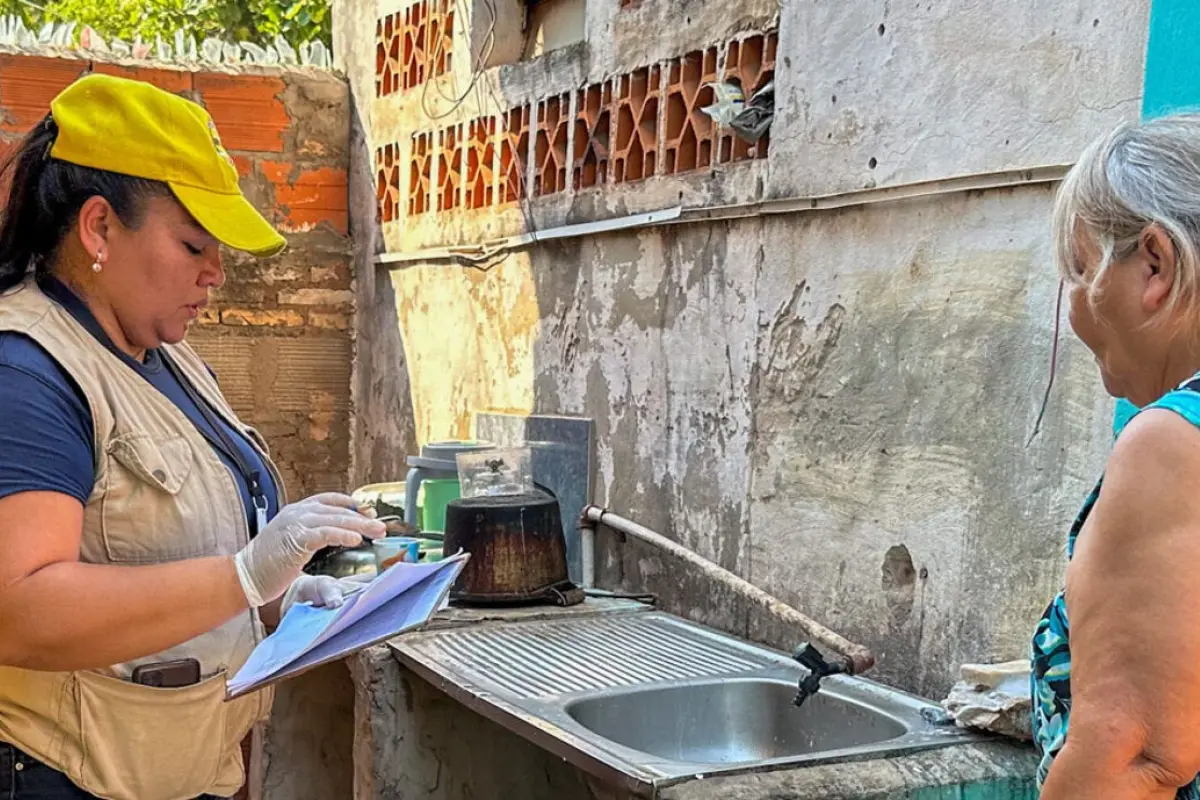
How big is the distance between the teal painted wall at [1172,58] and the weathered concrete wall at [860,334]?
0.17ft

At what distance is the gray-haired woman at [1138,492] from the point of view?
113 cm

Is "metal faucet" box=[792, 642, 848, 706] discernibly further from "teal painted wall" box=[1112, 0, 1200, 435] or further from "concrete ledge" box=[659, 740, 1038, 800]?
"teal painted wall" box=[1112, 0, 1200, 435]

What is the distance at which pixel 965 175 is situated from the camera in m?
2.33

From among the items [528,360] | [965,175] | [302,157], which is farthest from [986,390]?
[302,157]

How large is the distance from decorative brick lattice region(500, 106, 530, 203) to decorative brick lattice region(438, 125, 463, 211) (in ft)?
1.25

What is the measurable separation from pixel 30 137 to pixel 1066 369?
65.5 inches

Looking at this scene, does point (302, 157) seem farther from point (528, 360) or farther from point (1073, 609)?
point (1073, 609)

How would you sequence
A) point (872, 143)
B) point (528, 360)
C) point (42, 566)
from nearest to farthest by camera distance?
point (42, 566)
point (872, 143)
point (528, 360)

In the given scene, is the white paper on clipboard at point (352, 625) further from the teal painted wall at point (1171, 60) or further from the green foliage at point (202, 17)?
the green foliage at point (202, 17)

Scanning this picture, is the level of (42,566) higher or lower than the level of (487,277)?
lower

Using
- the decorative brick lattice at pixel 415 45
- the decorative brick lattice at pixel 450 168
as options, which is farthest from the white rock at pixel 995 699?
the decorative brick lattice at pixel 415 45

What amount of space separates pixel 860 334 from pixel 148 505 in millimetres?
1541

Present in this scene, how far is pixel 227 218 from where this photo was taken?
1.69 meters

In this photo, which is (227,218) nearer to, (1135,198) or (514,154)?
(1135,198)
